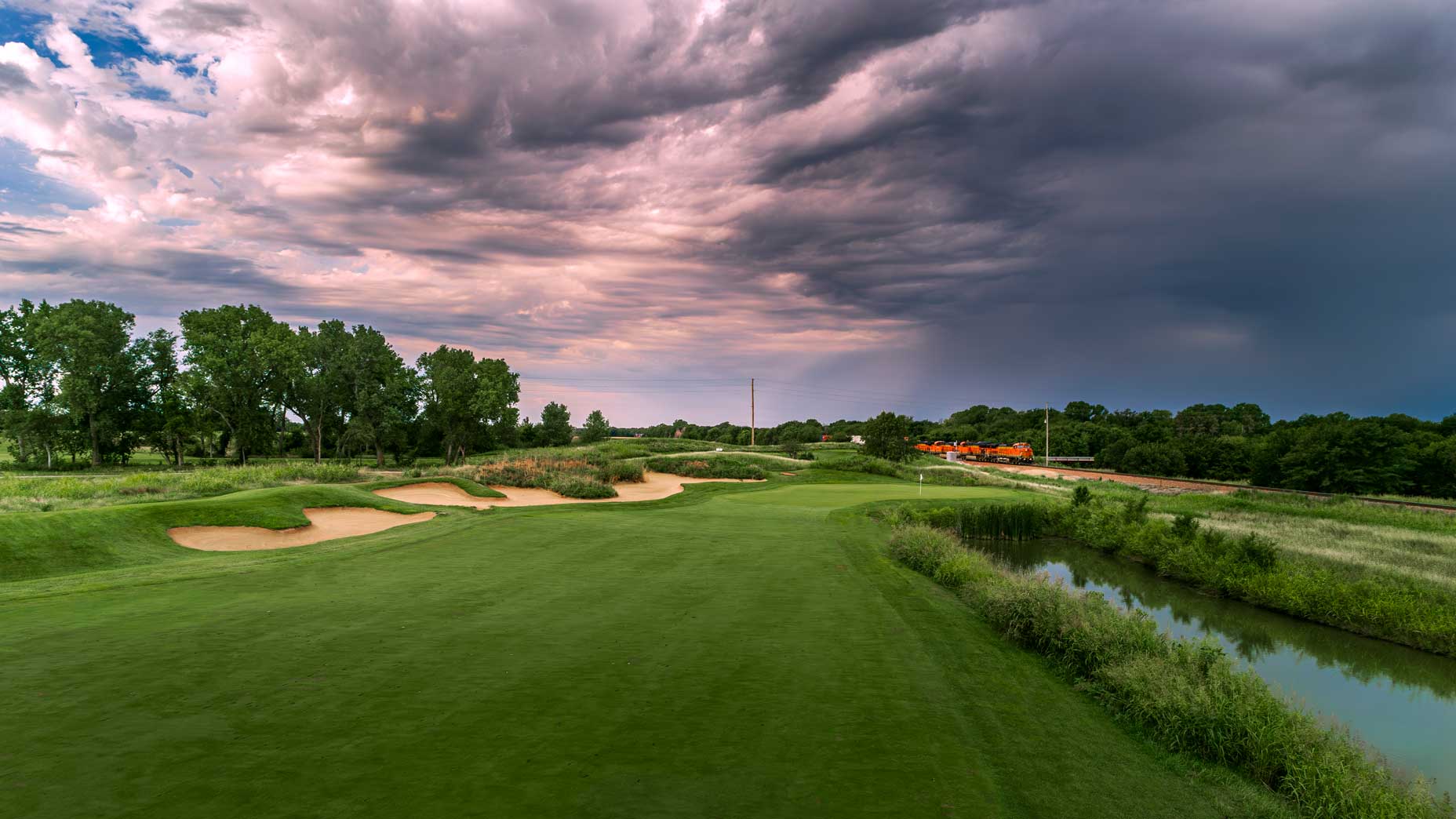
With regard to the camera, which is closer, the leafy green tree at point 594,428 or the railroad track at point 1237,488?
the railroad track at point 1237,488

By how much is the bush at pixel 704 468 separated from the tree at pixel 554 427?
160 feet

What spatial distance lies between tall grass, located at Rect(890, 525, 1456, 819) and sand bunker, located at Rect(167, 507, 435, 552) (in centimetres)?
1722

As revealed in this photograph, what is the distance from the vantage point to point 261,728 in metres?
5.66

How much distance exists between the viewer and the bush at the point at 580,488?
27234 mm

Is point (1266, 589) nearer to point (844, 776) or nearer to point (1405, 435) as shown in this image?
point (844, 776)

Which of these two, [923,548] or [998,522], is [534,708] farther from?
[998,522]

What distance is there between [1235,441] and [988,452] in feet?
91.4

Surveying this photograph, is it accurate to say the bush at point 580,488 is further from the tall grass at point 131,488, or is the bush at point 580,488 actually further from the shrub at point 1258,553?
the shrub at point 1258,553

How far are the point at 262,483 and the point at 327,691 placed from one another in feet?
76.1

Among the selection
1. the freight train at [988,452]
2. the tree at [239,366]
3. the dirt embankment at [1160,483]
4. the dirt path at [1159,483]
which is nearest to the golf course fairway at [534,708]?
the dirt path at [1159,483]

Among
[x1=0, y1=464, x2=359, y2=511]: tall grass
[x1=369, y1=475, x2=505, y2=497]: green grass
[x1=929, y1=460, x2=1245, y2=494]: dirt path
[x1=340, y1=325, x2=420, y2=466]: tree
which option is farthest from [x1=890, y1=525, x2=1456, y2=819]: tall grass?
[x1=340, y1=325, x2=420, y2=466]: tree

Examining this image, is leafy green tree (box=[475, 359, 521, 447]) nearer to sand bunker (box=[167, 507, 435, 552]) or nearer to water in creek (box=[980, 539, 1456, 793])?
sand bunker (box=[167, 507, 435, 552])

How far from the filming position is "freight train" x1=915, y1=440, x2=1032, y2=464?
8175 cm

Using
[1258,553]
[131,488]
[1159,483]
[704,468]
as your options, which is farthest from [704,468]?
[1159,483]
